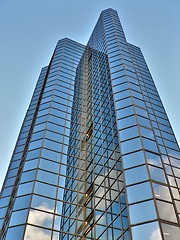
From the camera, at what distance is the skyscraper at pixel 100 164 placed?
17.9 m

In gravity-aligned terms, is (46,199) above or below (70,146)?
below

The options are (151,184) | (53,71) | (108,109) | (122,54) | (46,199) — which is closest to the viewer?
(151,184)

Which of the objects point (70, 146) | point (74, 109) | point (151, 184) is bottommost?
point (151, 184)

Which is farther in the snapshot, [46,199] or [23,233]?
[46,199]

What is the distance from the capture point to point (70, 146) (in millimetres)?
29344

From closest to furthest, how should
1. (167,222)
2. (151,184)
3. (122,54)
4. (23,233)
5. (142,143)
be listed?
(167,222) < (151,184) < (23,233) < (142,143) < (122,54)

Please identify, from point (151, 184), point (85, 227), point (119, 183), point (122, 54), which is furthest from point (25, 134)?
point (151, 184)

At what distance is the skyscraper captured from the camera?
58.9 ft

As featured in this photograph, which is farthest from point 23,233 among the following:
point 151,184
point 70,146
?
point 70,146

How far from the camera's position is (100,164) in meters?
24.6

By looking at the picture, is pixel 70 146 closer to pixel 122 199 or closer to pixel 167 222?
pixel 122 199

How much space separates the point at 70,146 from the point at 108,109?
523cm

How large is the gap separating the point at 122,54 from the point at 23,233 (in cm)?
2182

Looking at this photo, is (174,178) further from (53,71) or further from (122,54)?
(53,71)
